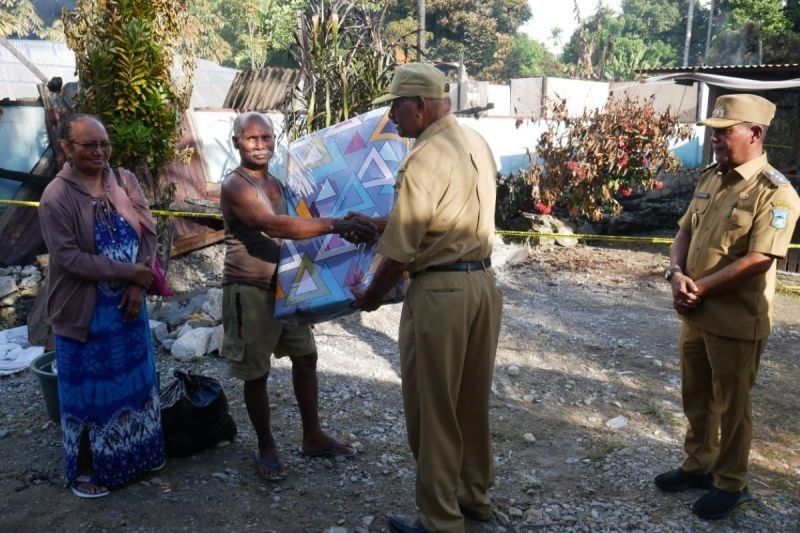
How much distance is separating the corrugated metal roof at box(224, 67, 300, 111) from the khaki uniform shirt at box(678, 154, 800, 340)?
30.4ft

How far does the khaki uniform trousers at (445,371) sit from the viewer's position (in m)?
2.66

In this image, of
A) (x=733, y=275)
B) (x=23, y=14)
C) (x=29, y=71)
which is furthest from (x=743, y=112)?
(x=23, y=14)

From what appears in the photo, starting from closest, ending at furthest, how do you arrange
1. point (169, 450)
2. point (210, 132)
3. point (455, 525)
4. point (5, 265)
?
point (455, 525)
point (169, 450)
point (5, 265)
point (210, 132)

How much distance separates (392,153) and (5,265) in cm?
566

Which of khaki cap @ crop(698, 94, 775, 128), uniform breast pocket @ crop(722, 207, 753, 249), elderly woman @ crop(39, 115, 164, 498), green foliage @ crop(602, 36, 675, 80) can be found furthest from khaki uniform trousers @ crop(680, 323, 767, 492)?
green foliage @ crop(602, 36, 675, 80)

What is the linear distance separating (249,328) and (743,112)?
2.49m

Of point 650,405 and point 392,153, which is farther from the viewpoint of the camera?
point 650,405

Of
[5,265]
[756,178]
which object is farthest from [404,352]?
[5,265]

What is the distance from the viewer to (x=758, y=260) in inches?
111

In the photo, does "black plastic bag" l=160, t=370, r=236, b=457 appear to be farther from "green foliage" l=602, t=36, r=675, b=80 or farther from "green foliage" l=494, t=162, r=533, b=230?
"green foliage" l=602, t=36, r=675, b=80

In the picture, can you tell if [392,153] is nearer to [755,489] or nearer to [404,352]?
[404,352]

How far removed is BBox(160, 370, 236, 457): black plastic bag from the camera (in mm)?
3588

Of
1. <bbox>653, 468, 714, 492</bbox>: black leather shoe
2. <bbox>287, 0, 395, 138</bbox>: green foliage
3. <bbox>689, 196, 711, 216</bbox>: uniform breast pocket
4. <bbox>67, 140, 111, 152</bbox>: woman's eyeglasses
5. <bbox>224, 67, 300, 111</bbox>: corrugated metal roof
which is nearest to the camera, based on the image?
<bbox>67, 140, 111, 152</bbox>: woman's eyeglasses

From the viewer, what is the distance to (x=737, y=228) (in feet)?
9.55
